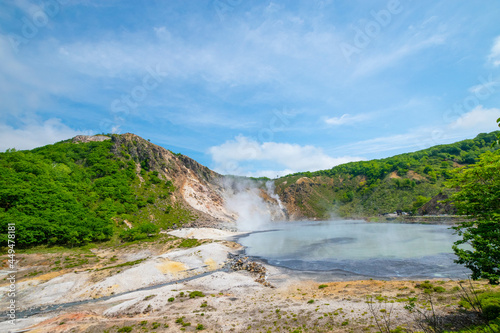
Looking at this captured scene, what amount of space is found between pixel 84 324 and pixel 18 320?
807 cm

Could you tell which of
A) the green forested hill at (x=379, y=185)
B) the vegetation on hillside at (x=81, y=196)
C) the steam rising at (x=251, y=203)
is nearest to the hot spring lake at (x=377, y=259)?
the vegetation on hillside at (x=81, y=196)

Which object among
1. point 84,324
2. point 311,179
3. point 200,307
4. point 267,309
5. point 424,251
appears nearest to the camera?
point 84,324

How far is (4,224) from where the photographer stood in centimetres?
3691

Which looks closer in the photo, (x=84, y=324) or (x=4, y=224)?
(x=84, y=324)

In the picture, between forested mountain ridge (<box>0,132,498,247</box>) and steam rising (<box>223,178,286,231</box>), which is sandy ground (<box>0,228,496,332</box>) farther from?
steam rising (<box>223,178,286,231</box>)

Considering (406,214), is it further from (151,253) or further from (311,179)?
(151,253)

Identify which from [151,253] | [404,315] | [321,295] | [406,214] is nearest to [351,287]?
[321,295]

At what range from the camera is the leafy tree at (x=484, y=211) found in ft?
37.0

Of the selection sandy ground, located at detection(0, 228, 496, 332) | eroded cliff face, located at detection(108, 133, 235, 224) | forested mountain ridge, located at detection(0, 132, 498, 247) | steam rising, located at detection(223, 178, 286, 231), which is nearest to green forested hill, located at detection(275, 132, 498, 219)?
forested mountain ridge, located at detection(0, 132, 498, 247)

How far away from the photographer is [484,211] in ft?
39.6

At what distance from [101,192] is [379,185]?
472ft

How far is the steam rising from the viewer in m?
127

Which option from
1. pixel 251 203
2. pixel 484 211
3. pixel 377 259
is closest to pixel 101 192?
pixel 377 259

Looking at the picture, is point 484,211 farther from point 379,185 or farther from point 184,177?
point 379,185
